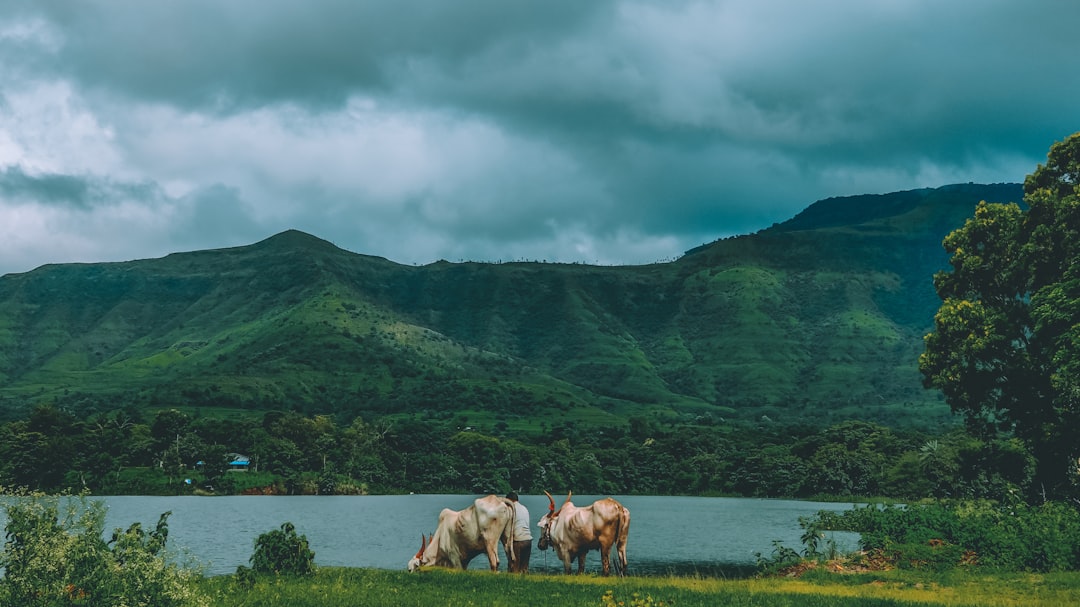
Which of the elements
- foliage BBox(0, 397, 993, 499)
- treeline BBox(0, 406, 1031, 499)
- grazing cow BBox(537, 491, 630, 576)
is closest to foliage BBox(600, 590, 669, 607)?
grazing cow BBox(537, 491, 630, 576)

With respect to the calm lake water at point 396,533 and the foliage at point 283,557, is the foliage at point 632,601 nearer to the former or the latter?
the foliage at point 283,557

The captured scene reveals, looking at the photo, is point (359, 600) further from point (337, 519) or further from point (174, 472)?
point (174, 472)

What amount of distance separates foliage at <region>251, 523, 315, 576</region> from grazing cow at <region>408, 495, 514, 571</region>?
15.5 ft

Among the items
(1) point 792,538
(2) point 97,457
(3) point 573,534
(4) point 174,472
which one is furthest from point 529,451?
(3) point 573,534

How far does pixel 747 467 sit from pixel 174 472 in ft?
392

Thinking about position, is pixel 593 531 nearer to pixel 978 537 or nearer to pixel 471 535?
pixel 471 535

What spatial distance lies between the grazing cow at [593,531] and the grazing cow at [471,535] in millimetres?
2945

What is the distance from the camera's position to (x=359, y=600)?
24406 mm

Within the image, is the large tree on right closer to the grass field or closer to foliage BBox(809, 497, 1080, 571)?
foliage BBox(809, 497, 1080, 571)

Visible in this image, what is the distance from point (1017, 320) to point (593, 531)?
1082 inches

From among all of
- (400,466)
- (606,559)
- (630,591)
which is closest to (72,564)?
(630,591)

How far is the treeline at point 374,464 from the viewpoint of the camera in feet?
493

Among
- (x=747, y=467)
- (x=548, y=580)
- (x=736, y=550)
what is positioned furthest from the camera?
(x=747, y=467)

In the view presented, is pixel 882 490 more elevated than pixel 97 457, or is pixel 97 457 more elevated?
pixel 97 457
